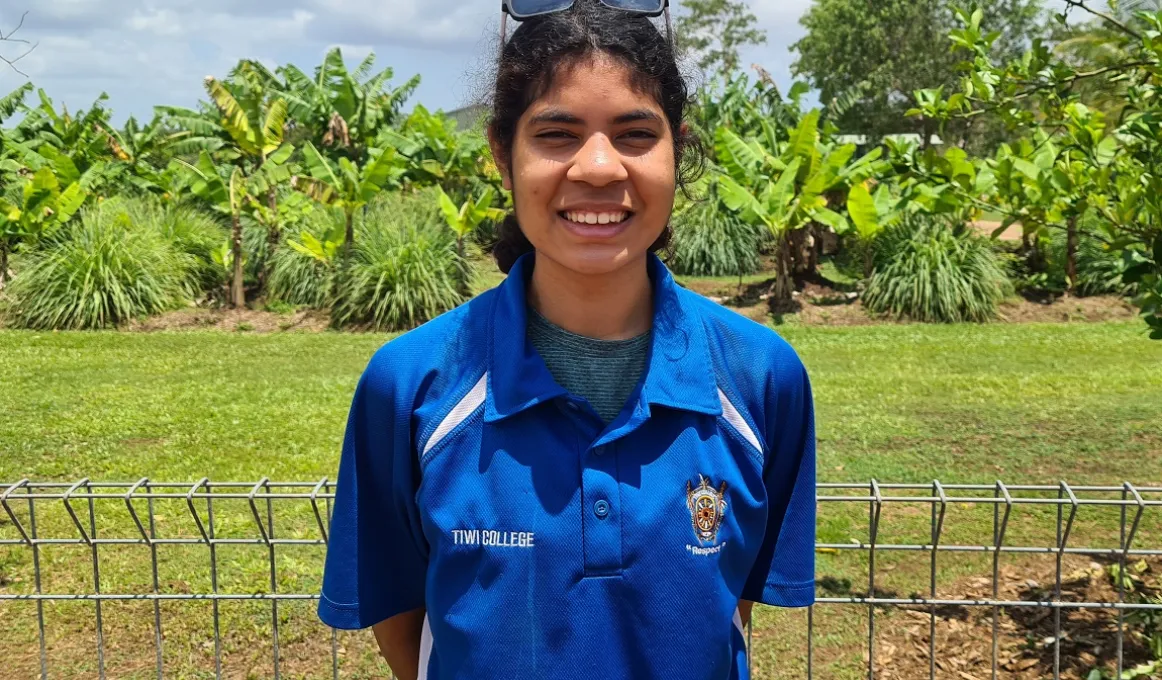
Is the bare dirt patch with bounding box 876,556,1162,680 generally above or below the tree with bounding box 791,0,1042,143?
below

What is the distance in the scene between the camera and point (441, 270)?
1248 cm

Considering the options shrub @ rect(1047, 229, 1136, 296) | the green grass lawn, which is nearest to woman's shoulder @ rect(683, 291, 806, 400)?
the green grass lawn

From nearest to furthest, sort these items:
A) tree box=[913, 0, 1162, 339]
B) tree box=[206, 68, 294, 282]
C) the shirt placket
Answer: the shirt placket → tree box=[913, 0, 1162, 339] → tree box=[206, 68, 294, 282]

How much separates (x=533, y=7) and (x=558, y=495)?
845mm

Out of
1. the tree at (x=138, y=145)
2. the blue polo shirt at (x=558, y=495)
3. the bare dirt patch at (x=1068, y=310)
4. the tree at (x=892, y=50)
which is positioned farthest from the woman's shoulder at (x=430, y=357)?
the tree at (x=892, y=50)

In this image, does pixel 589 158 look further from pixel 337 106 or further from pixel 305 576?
pixel 337 106

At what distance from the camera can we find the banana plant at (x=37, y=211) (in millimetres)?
12922

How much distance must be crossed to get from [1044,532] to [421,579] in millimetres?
4211

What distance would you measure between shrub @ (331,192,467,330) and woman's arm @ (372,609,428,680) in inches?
393

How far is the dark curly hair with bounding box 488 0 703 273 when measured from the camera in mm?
1719

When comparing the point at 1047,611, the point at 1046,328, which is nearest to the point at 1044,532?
the point at 1047,611

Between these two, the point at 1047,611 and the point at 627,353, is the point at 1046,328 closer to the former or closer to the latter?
the point at 1047,611

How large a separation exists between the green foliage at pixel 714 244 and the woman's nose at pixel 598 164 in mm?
14639

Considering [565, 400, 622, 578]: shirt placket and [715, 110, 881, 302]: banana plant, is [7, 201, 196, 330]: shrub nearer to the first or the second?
[715, 110, 881, 302]: banana plant
